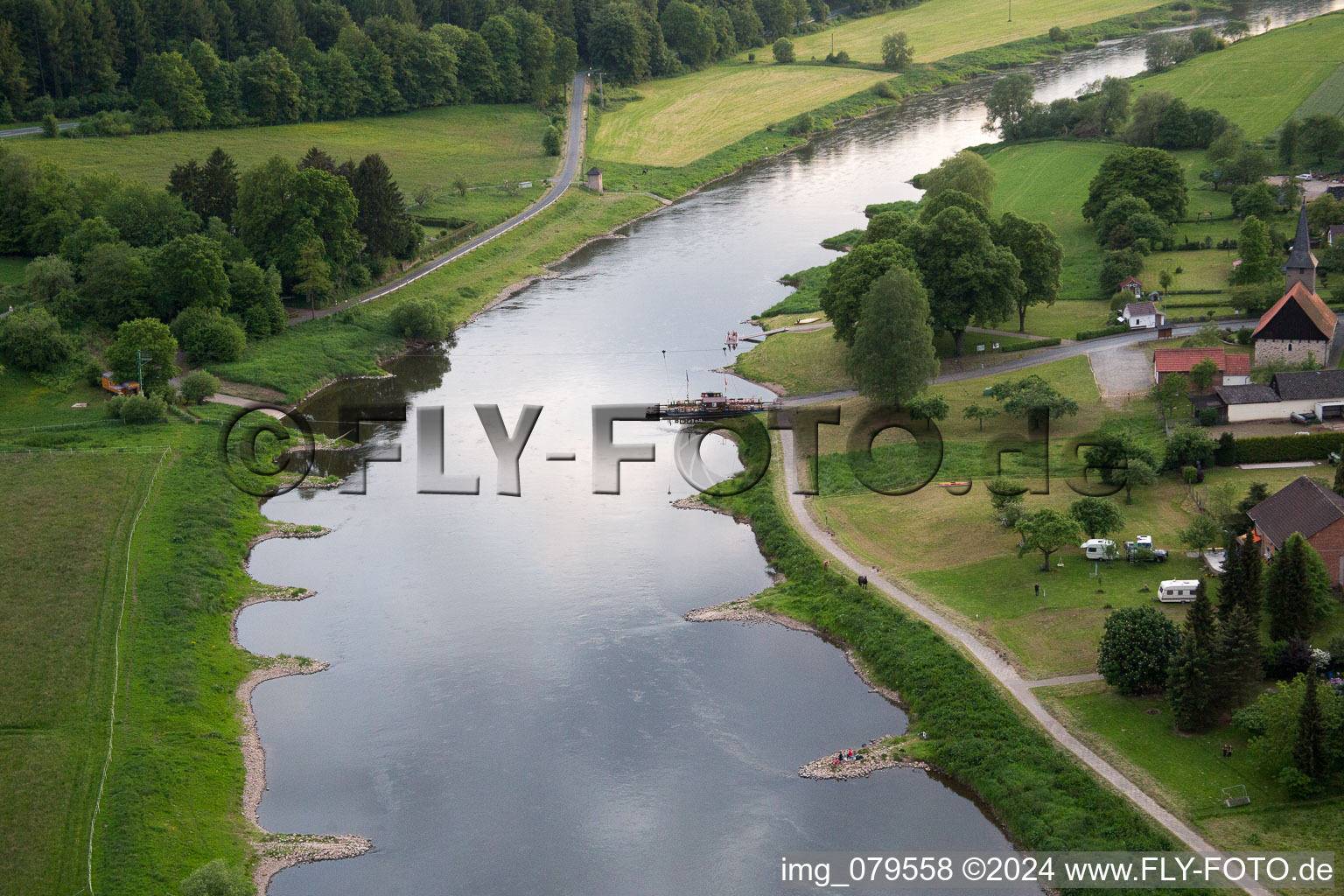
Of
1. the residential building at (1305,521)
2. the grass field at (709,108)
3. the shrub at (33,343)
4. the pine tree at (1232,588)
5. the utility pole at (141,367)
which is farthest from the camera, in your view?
the grass field at (709,108)

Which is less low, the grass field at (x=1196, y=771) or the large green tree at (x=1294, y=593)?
the large green tree at (x=1294, y=593)

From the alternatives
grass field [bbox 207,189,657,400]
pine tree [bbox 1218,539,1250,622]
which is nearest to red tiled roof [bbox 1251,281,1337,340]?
pine tree [bbox 1218,539,1250,622]

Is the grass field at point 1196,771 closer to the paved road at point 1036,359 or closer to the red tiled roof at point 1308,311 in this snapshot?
the paved road at point 1036,359

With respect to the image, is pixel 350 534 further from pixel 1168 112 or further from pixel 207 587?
pixel 1168 112

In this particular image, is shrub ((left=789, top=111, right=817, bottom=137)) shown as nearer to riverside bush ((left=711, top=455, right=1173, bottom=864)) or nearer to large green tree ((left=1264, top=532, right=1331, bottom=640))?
riverside bush ((left=711, top=455, right=1173, bottom=864))

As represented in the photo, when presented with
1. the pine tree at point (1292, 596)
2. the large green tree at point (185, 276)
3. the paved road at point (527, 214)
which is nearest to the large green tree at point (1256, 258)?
the pine tree at point (1292, 596)

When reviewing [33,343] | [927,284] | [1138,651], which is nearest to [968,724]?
[1138,651]

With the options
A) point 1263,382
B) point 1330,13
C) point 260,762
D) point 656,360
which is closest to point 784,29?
point 1330,13
